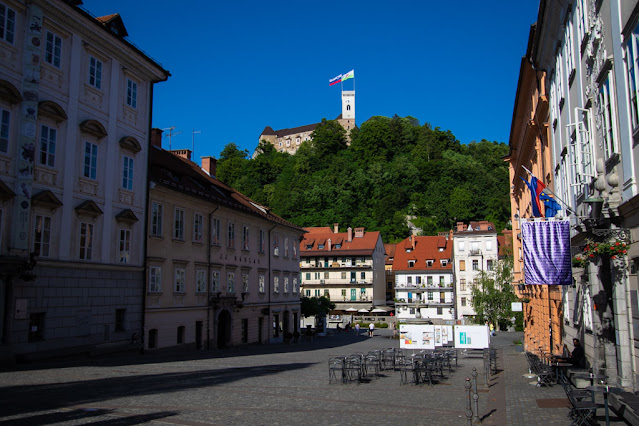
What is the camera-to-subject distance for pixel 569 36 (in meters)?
16.0

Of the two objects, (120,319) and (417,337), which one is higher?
(120,319)

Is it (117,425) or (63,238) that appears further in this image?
(63,238)

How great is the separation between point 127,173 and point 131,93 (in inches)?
147

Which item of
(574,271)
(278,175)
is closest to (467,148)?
(278,175)

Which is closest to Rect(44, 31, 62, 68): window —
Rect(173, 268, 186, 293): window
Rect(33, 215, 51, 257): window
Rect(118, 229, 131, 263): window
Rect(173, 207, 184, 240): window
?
Rect(33, 215, 51, 257): window

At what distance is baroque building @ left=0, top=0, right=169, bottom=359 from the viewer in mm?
18719

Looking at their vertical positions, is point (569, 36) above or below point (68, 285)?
above

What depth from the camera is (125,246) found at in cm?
2438

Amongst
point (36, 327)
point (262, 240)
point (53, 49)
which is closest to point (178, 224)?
point (36, 327)

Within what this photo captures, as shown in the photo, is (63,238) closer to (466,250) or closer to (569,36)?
(569,36)

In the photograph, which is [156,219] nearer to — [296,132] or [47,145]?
[47,145]

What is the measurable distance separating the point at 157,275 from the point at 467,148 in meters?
117

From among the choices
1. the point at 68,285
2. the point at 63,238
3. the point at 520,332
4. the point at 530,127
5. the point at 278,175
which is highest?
the point at 278,175

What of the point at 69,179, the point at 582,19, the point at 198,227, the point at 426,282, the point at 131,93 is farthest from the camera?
the point at 426,282
